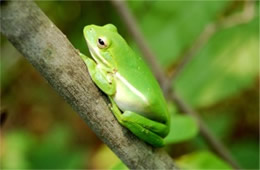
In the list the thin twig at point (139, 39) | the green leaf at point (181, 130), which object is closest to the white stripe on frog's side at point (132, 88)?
the green leaf at point (181, 130)

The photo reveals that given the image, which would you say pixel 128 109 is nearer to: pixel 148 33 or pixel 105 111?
pixel 105 111

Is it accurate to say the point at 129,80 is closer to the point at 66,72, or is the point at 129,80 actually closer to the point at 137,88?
the point at 137,88

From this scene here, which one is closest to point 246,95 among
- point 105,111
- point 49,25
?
point 105,111

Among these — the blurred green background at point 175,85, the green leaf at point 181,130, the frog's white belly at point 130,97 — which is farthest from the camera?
the blurred green background at point 175,85

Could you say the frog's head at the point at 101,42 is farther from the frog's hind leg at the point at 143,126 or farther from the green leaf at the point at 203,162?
the green leaf at the point at 203,162

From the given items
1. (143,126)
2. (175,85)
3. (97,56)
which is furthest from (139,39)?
(143,126)
